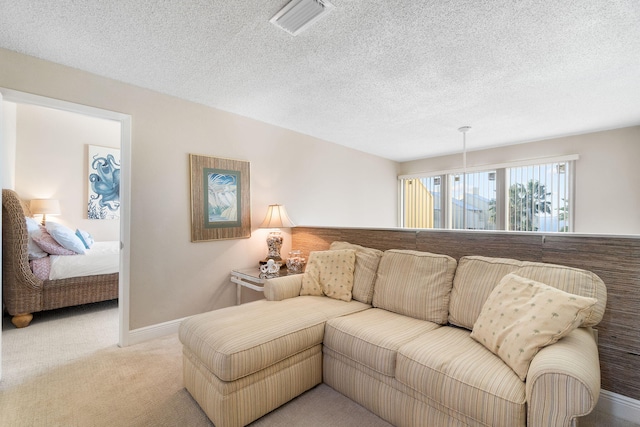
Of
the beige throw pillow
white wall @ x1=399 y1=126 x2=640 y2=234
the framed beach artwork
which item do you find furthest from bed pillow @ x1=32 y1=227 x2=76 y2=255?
white wall @ x1=399 y1=126 x2=640 y2=234

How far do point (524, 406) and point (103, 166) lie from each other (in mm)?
5998

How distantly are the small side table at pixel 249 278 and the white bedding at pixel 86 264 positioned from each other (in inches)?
62.9

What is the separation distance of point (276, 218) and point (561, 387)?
9.28 feet

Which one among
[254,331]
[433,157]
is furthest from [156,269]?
[433,157]

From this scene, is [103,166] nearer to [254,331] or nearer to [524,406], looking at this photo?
[254,331]

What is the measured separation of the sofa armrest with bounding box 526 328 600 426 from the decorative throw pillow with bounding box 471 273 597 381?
0.26 feet

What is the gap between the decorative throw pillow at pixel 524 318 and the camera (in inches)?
52.7

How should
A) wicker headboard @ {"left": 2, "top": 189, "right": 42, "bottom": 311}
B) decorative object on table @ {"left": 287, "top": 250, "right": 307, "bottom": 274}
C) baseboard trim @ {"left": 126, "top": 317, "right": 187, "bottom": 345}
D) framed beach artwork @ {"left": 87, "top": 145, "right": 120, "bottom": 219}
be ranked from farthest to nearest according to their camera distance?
1. framed beach artwork @ {"left": 87, "top": 145, "right": 120, "bottom": 219}
2. decorative object on table @ {"left": 287, "top": 250, "right": 307, "bottom": 274}
3. wicker headboard @ {"left": 2, "top": 189, "right": 42, "bottom": 311}
4. baseboard trim @ {"left": 126, "top": 317, "right": 187, "bottom": 345}

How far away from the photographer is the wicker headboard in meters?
2.79

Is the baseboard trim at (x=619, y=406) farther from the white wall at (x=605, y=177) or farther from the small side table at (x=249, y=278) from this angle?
the white wall at (x=605, y=177)

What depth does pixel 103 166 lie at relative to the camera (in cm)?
489

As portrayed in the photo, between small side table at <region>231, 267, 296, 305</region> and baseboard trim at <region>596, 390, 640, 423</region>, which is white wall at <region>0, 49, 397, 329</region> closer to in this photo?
small side table at <region>231, 267, 296, 305</region>

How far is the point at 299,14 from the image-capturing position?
167cm

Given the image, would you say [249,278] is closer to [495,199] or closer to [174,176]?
[174,176]
